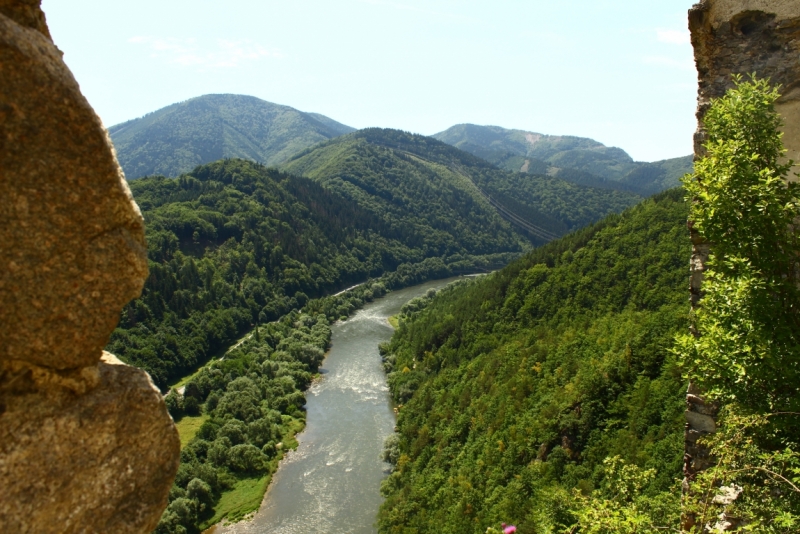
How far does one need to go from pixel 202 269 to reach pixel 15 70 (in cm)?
9010

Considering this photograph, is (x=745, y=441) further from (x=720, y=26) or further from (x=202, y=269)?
(x=202, y=269)

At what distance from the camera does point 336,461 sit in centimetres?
4381

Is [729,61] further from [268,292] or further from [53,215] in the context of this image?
[268,292]

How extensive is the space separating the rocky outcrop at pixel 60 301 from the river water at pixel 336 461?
111 feet

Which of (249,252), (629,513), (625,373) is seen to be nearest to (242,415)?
Result: (625,373)

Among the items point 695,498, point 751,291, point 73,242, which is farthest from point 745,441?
point 73,242

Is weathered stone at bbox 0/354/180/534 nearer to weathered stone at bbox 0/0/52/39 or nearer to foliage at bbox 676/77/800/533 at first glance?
weathered stone at bbox 0/0/52/39

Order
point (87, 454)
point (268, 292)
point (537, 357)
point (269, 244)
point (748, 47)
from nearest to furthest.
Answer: point (87, 454)
point (748, 47)
point (537, 357)
point (268, 292)
point (269, 244)

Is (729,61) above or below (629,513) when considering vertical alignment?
above

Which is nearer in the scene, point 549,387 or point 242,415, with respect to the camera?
point 549,387

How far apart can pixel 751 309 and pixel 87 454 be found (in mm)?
7697

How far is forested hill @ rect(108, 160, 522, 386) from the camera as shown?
71625 millimetres

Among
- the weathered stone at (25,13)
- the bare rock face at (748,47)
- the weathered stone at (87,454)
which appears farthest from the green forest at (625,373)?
the weathered stone at (25,13)

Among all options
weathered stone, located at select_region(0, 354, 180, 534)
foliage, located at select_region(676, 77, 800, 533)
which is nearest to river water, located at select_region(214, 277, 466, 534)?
foliage, located at select_region(676, 77, 800, 533)
